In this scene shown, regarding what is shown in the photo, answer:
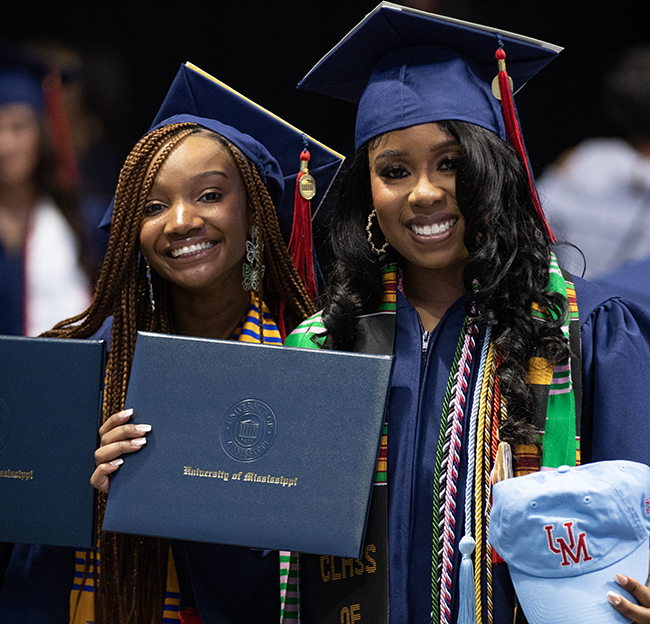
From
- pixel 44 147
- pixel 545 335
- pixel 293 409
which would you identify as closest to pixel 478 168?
pixel 545 335

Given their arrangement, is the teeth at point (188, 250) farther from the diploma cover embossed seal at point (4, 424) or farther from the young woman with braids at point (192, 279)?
the diploma cover embossed seal at point (4, 424)

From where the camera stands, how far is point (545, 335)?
1613 millimetres

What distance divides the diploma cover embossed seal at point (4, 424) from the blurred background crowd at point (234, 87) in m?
1.25

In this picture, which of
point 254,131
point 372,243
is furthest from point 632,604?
point 254,131

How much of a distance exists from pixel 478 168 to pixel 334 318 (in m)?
0.50

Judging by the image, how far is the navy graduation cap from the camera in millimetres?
1739

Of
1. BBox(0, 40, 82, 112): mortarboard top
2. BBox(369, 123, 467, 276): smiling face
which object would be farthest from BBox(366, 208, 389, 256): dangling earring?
BBox(0, 40, 82, 112): mortarboard top

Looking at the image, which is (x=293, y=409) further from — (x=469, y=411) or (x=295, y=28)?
(x=295, y=28)

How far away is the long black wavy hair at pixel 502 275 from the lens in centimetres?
161

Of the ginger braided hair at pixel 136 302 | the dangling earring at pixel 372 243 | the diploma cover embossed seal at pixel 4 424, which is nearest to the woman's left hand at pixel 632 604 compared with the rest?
the dangling earring at pixel 372 243

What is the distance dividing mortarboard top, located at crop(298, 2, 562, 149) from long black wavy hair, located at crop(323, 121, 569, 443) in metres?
0.06

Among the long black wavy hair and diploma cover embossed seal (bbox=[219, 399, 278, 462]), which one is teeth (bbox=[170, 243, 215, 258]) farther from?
diploma cover embossed seal (bbox=[219, 399, 278, 462])

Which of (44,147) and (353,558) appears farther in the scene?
A: (44,147)

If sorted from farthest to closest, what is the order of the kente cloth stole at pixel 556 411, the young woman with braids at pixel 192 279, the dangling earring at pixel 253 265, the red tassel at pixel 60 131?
1. the red tassel at pixel 60 131
2. the dangling earring at pixel 253 265
3. the young woman with braids at pixel 192 279
4. the kente cloth stole at pixel 556 411
